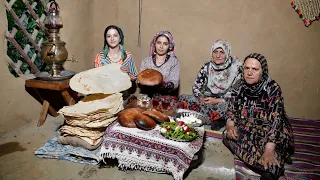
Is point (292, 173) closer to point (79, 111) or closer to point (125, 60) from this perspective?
point (79, 111)

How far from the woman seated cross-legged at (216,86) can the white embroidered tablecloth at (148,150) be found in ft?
2.86

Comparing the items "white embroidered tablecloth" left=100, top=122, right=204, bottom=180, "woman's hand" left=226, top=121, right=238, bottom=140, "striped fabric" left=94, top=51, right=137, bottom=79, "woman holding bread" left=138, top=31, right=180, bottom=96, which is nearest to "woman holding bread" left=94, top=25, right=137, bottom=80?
"striped fabric" left=94, top=51, right=137, bottom=79

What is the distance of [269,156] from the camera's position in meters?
2.08

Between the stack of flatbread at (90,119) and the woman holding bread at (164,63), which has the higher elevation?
the woman holding bread at (164,63)

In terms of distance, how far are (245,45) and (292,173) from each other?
6.47 feet

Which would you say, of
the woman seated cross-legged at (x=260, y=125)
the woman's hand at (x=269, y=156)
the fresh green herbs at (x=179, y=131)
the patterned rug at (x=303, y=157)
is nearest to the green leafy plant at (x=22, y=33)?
the fresh green herbs at (x=179, y=131)

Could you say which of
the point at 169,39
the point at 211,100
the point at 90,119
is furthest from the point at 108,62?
the point at 211,100

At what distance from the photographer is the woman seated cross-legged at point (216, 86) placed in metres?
3.13

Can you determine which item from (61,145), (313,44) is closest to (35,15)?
(61,145)

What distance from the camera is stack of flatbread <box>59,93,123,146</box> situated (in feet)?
7.95

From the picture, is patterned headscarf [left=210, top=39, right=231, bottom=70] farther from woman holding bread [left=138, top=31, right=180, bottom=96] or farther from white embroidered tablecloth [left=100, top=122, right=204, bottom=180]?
white embroidered tablecloth [left=100, top=122, right=204, bottom=180]

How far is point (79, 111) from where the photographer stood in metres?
2.53

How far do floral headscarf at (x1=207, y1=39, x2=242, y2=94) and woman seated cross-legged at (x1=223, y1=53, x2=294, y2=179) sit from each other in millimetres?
817

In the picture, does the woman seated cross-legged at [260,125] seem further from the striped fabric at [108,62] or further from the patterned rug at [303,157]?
the striped fabric at [108,62]
